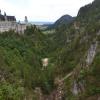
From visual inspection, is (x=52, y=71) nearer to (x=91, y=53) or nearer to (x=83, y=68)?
(x=91, y=53)

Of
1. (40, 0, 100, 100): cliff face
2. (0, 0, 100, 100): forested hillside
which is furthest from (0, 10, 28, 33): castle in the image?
(40, 0, 100, 100): cliff face

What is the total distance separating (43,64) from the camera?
8981 cm

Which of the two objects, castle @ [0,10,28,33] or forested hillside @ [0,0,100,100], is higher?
castle @ [0,10,28,33]

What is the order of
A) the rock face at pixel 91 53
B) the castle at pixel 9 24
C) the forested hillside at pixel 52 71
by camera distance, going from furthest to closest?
the castle at pixel 9 24
the rock face at pixel 91 53
the forested hillside at pixel 52 71

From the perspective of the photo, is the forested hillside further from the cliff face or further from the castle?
the castle

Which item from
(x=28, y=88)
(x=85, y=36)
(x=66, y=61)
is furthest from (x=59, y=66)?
(x=28, y=88)

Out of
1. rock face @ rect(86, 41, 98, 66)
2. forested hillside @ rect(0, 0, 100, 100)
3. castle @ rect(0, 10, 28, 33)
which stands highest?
castle @ rect(0, 10, 28, 33)

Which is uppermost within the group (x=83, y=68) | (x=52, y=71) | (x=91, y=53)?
(x=91, y=53)

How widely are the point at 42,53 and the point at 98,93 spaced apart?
47.8 m

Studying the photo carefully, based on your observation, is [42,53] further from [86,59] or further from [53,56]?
[86,59]

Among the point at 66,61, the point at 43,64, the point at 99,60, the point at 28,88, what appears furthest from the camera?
the point at 43,64

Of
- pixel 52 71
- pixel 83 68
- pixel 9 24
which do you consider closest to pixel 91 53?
pixel 83 68

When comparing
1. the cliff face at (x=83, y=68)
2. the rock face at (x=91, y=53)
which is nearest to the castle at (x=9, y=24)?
the cliff face at (x=83, y=68)

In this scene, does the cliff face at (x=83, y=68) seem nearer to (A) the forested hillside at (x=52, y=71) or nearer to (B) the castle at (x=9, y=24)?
(A) the forested hillside at (x=52, y=71)
